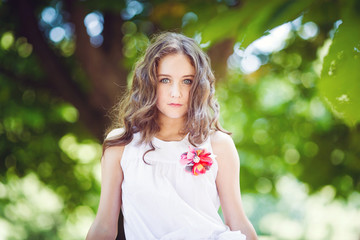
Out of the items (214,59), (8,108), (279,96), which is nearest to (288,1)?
(214,59)

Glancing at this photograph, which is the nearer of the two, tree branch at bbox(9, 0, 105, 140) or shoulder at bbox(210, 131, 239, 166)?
shoulder at bbox(210, 131, 239, 166)

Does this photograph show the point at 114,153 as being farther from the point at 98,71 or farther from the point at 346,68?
the point at 98,71

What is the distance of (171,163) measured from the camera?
178 cm

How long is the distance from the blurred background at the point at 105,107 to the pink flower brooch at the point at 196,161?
1.33 metres

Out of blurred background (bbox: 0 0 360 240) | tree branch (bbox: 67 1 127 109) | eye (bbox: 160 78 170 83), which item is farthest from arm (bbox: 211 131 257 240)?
tree branch (bbox: 67 1 127 109)

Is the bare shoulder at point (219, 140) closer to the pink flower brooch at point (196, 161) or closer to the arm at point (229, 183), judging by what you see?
the arm at point (229, 183)

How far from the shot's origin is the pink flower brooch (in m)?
1.71

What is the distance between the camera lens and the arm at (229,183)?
177 centimetres

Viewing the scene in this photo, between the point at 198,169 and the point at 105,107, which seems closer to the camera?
the point at 198,169

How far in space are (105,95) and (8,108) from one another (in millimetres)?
1523

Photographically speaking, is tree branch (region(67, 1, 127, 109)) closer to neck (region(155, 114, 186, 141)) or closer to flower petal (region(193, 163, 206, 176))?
neck (region(155, 114, 186, 141))

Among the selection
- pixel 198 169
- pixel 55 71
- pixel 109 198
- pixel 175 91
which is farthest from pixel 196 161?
pixel 55 71

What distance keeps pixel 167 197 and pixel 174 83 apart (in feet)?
1.64

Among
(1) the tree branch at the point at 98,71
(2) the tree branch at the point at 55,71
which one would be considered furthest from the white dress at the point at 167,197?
(2) the tree branch at the point at 55,71
